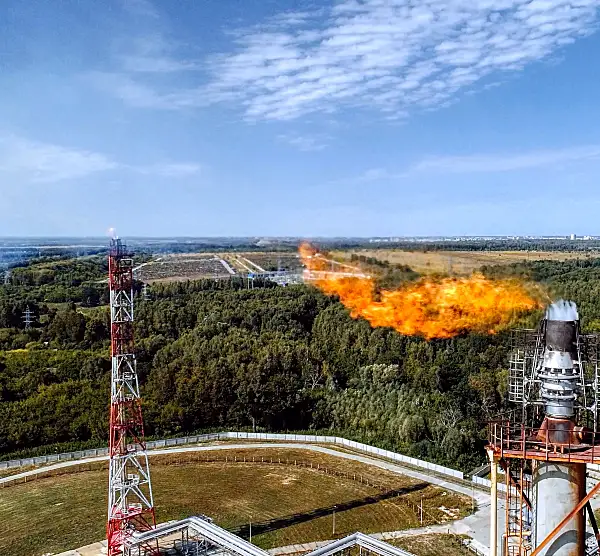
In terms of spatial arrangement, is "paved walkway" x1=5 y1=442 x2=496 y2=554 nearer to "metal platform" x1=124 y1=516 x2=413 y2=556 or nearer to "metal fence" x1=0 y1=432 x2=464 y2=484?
"metal fence" x1=0 y1=432 x2=464 y2=484

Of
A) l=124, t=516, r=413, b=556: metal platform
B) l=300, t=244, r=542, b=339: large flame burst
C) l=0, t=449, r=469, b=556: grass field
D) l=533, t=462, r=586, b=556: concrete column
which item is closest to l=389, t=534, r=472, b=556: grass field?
l=0, t=449, r=469, b=556: grass field

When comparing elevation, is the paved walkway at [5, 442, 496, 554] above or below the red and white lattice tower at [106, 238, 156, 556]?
below

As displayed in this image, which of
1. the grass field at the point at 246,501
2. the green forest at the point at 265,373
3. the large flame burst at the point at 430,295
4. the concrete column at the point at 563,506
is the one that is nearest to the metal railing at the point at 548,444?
the concrete column at the point at 563,506

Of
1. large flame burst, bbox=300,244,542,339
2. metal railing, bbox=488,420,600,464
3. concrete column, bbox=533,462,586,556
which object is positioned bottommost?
concrete column, bbox=533,462,586,556

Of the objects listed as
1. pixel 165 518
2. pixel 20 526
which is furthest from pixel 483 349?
pixel 20 526

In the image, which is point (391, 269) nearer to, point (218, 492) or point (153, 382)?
point (218, 492)

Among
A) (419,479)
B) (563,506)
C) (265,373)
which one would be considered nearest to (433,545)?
(419,479)

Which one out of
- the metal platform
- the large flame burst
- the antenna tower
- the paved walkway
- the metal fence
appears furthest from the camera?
the antenna tower
